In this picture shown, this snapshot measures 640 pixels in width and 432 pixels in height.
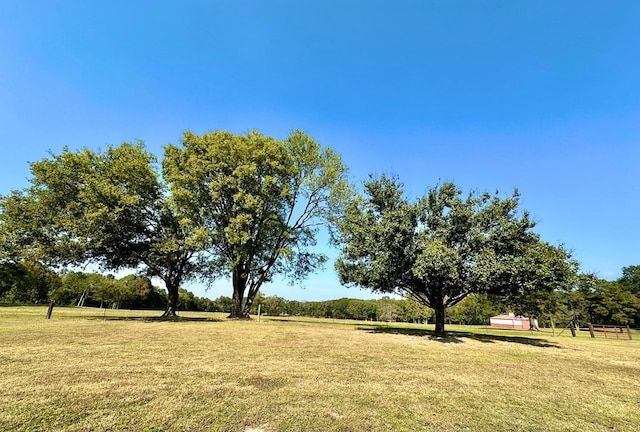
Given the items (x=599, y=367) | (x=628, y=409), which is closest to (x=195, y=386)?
(x=628, y=409)

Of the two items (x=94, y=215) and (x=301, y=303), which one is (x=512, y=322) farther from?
(x=94, y=215)

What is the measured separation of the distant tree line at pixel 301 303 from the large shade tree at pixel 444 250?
3622 centimetres

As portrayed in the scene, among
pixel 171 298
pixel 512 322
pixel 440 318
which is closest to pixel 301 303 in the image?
pixel 512 322

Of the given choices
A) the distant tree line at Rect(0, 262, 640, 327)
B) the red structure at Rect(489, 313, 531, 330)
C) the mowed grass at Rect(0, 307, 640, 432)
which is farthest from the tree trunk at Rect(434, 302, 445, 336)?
the red structure at Rect(489, 313, 531, 330)

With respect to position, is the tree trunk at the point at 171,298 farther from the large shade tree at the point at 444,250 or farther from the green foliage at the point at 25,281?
the large shade tree at the point at 444,250

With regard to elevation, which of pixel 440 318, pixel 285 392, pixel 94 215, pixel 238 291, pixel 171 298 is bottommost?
pixel 285 392

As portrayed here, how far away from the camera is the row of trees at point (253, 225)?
1789cm

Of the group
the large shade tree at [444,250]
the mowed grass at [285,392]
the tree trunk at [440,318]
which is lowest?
the mowed grass at [285,392]

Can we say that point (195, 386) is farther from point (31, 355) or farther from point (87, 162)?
point (87, 162)

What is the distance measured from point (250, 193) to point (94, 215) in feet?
34.2

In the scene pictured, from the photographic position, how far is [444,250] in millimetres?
16328

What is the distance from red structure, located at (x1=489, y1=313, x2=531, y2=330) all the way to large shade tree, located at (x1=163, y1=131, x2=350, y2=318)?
188 ft

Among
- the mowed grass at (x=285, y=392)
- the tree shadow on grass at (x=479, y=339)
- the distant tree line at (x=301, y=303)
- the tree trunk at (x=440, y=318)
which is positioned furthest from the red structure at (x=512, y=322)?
the mowed grass at (x=285, y=392)

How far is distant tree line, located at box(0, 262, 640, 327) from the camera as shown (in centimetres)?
Answer: 5644
